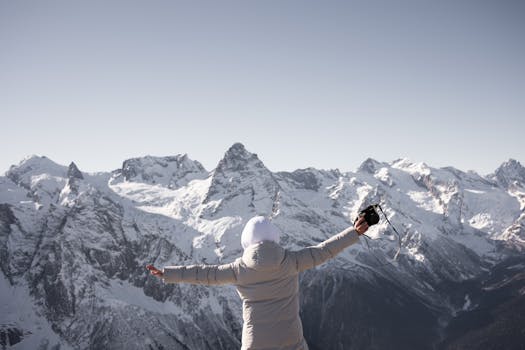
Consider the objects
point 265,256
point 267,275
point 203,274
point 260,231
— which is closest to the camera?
point 265,256

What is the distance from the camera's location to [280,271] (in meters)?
10.1

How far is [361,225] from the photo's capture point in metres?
9.86

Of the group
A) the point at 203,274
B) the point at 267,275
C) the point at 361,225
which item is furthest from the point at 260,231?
the point at 361,225

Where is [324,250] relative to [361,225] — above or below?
below

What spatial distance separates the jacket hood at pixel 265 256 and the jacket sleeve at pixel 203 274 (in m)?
0.50

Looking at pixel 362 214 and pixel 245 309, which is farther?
pixel 245 309

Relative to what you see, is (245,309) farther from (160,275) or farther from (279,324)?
(160,275)

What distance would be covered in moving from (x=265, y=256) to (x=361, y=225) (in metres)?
2.17

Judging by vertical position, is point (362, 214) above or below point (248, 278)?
above

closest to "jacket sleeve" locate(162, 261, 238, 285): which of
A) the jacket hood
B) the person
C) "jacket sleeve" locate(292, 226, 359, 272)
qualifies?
the person

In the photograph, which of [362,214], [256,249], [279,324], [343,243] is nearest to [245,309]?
[279,324]

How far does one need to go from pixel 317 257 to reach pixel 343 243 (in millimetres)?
657

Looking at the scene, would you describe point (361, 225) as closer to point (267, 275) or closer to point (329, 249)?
point (329, 249)

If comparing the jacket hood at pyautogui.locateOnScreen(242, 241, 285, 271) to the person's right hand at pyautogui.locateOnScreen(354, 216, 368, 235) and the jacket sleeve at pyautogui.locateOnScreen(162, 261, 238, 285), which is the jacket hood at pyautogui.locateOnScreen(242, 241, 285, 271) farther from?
the person's right hand at pyautogui.locateOnScreen(354, 216, 368, 235)
